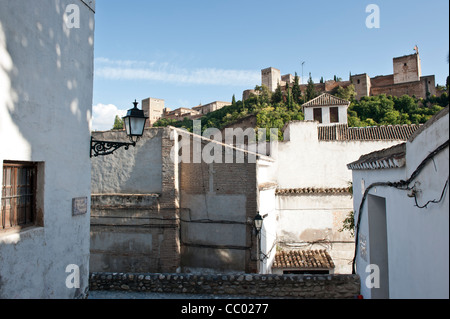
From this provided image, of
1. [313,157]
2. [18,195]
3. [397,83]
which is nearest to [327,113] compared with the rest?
[313,157]

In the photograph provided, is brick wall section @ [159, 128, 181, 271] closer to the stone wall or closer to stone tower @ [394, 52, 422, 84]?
the stone wall

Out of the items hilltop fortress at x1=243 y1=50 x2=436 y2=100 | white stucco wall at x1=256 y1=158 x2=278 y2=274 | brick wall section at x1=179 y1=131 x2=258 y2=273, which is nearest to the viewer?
brick wall section at x1=179 y1=131 x2=258 y2=273

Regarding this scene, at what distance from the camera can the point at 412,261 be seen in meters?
4.05

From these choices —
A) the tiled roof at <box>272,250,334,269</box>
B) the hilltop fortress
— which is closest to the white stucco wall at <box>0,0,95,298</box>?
the tiled roof at <box>272,250,334,269</box>

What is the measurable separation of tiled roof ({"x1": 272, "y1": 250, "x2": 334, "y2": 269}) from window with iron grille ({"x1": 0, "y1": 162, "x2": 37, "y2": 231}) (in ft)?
32.3

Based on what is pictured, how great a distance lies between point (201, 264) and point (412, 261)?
7.30 metres

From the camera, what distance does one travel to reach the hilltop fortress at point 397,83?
4822 centimetres

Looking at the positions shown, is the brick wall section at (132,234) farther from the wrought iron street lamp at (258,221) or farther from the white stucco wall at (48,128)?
the white stucco wall at (48,128)

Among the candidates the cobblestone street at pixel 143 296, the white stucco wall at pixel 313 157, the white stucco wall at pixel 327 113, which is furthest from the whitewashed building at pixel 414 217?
the white stucco wall at pixel 327 113

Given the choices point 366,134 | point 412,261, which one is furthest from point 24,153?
point 366,134

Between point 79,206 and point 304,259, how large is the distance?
10.2 metres

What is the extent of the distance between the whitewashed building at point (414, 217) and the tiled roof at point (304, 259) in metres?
5.85

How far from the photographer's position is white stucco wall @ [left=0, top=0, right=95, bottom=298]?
3777 millimetres

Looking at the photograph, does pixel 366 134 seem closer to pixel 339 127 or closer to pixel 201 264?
pixel 339 127
